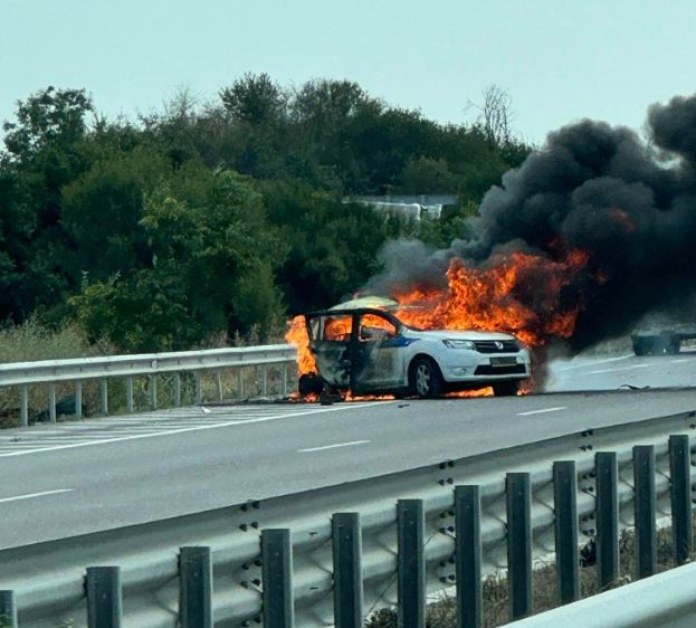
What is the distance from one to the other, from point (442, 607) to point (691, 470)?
291 centimetres

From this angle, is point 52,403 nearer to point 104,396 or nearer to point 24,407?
point 24,407

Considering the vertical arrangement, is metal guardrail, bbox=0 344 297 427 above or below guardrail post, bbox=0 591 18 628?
above

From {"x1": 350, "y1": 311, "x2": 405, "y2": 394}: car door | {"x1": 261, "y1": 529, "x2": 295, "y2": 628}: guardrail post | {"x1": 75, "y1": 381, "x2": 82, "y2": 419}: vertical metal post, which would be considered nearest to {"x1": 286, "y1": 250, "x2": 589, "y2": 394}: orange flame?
{"x1": 350, "y1": 311, "x2": 405, "y2": 394}: car door

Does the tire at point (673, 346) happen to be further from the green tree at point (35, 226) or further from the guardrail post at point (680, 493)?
the guardrail post at point (680, 493)

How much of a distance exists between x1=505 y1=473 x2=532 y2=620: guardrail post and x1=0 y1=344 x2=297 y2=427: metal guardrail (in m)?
16.2

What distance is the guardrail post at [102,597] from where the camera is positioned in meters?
6.50

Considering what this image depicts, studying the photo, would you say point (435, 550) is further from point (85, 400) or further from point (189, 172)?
point (189, 172)

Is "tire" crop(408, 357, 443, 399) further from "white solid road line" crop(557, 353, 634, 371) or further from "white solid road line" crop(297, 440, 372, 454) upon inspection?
"white solid road line" crop(557, 353, 634, 371)

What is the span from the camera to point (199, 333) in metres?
44.7

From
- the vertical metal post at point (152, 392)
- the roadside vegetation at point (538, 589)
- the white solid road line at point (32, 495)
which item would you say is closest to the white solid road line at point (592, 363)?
the vertical metal post at point (152, 392)

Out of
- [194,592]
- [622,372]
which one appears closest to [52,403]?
[622,372]

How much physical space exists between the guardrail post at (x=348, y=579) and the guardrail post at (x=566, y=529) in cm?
199

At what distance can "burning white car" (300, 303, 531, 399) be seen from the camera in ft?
87.6

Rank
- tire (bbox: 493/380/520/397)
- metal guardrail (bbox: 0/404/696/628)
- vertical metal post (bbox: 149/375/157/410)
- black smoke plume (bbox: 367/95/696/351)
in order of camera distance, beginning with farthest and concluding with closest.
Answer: black smoke plume (bbox: 367/95/696/351) < vertical metal post (bbox: 149/375/157/410) < tire (bbox: 493/380/520/397) < metal guardrail (bbox: 0/404/696/628)
